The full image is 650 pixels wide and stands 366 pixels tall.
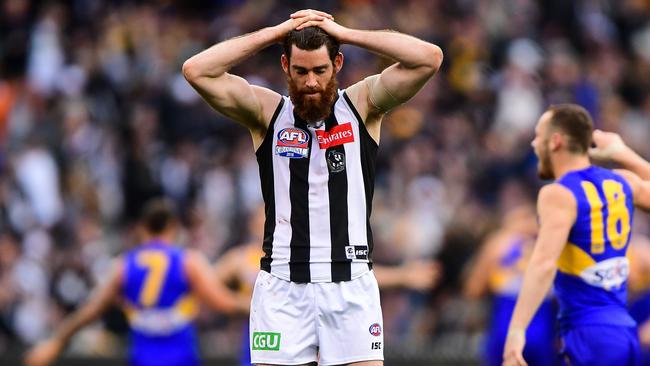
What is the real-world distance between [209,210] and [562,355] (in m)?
9.50

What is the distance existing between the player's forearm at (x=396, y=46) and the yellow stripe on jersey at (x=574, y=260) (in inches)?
62.7

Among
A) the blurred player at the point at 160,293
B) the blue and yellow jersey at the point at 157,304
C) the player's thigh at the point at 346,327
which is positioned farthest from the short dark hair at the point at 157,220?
the player's thigh at the point at 346,327

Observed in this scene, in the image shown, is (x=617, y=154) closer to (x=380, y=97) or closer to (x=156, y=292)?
(x=380, y=97)

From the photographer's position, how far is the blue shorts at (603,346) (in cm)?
773

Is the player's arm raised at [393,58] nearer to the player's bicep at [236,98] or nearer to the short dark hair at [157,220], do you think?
the player's bicep at [236,98]

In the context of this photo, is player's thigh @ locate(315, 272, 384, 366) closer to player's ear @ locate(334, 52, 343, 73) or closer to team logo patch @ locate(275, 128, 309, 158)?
team logo patch @ locate(275, 128, 309, 158)

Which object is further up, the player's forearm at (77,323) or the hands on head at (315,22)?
the hands on head at (315,22)

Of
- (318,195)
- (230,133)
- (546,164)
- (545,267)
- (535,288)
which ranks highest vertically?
(230,133)

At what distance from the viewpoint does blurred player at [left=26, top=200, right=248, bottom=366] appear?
1170cm

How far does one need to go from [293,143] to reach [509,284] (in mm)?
6106

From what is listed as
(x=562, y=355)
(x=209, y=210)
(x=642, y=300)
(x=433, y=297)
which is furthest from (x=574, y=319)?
(x=209, y=210)

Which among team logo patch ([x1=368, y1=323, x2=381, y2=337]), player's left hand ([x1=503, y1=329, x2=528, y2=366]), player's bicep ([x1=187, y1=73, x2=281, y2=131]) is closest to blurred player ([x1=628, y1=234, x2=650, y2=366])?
player's left hand ([x1=503, y1=329, x2=528, y2=366])

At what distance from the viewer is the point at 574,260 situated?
309 inches

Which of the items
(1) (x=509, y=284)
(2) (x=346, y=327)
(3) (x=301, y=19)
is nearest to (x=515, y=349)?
(2) (x=346, y=327)
